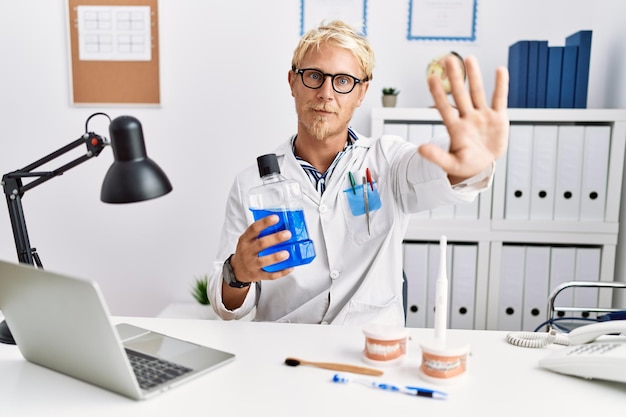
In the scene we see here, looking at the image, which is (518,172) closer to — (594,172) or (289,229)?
(594,172)

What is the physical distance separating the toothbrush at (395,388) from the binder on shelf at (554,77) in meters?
1.70

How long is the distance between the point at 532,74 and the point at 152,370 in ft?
6.17

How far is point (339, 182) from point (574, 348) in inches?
29.1

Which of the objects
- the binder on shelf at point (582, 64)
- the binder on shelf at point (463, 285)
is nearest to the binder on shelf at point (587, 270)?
the binder on shelf at point (463, 285)

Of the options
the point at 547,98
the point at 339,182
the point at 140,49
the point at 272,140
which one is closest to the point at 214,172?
the point at 272,140

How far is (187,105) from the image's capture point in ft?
8.35

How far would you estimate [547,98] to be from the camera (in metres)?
2.24

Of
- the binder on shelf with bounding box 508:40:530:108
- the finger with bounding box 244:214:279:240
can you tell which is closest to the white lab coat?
the finger with bounding box 244:214:279:240

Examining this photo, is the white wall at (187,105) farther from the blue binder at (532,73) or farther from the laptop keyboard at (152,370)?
the laptop keyboard at (152,370)

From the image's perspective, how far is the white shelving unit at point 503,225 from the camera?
2189 millimetres

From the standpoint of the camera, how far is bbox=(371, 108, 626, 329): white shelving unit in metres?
2.19

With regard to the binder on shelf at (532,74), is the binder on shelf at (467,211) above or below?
below

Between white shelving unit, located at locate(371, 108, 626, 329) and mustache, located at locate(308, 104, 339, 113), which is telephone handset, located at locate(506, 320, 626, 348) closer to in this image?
mustache, located at locate(308, 104, 339, 113)

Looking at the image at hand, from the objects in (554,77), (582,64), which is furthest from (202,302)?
(582,64)
